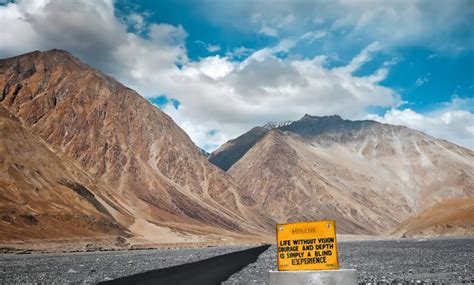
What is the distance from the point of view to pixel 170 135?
19812 centimetres

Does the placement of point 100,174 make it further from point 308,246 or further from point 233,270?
point 308,246

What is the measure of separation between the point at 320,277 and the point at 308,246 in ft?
2.51

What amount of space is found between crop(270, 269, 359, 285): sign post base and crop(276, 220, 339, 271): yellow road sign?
27 cm

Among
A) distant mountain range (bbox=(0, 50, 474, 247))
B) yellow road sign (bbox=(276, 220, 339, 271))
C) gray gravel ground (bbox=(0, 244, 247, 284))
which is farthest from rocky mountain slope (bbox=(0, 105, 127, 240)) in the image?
yellow road sign (bbox=(276, 220, 339, 271))

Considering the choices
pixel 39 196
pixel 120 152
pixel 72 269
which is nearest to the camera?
pixel 72 269

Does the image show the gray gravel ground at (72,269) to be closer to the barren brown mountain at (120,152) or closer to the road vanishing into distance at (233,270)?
the road vanishing into distance at (233,270)

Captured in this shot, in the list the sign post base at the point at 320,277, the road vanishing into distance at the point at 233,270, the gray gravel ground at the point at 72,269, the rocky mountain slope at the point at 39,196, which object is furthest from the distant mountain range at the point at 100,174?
the sign post base at the point at 320,277

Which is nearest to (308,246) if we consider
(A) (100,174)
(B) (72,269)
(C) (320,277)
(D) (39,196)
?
(C) (320,277)

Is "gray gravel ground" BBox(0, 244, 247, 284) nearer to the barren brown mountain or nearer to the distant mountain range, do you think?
the distant mountain range

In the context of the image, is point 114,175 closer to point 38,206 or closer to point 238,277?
point 38,206

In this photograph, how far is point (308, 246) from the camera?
1103 centimetres

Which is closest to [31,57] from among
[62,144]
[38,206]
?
[62,144]

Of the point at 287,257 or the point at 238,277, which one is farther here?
the point at 238,277

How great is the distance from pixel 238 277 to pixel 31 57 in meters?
180
